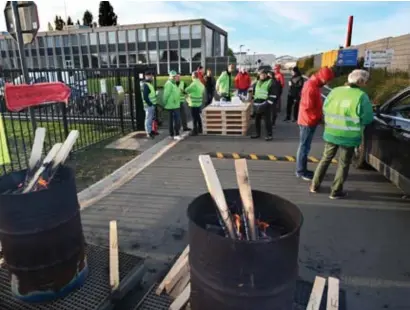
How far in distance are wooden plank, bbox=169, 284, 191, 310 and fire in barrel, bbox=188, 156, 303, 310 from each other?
0.42m

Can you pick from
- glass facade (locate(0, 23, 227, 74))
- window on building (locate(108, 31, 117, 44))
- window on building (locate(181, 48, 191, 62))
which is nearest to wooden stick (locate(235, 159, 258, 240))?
glass facade (locate(0, 23, 227, 74))

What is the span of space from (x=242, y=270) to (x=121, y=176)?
4428 millimetres

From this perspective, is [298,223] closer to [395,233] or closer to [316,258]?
[316,258]

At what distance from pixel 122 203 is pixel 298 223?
10.8ft

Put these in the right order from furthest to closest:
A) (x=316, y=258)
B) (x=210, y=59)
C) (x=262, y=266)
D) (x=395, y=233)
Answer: (x=210, y=59)
(x=395, y=233)
(x=316, y=258)
(x=262, y=266)

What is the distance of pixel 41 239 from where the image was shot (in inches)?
89.8

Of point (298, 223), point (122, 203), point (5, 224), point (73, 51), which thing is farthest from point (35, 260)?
point (73, 51)

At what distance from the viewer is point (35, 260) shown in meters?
2.30

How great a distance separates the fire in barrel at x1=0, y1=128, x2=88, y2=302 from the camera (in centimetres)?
220

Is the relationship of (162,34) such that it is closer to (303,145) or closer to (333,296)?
(303,145)

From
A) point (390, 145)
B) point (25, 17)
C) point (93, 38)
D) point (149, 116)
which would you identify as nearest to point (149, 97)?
point (149, 116)

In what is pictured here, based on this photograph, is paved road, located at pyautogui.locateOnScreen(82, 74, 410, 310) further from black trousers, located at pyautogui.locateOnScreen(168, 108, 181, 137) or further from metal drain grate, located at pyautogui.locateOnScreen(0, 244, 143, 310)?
black trousers, located at pyautogui.locateOnScreen(168, 108, 181, 137)

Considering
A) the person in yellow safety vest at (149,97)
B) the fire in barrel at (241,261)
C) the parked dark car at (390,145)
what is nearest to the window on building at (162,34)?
the person in yellow safety vest at (149,97)

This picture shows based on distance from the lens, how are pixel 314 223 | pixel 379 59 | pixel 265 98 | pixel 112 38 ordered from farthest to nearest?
pixel 112 38 < pixel 379 59 < pixel 265 98 < pixel 314 223
